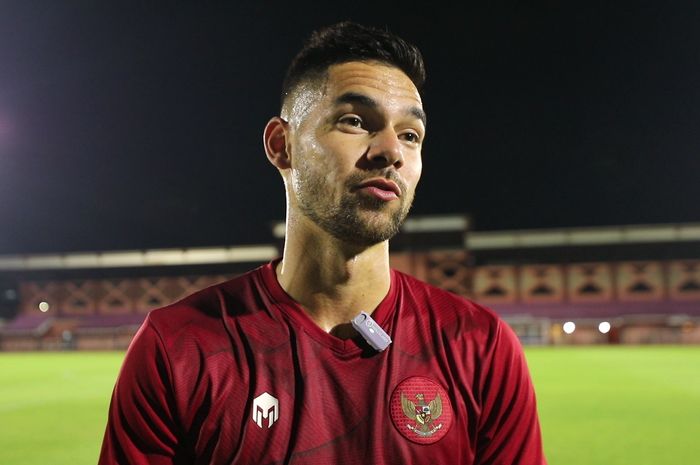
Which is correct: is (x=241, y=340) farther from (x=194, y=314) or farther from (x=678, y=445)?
(x=678, y=445)

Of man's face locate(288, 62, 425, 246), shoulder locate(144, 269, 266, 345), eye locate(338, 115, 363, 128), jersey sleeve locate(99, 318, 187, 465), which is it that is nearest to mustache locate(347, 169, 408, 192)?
man's face locate(288, 62, 425, 246)

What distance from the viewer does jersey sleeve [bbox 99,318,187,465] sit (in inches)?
87.6

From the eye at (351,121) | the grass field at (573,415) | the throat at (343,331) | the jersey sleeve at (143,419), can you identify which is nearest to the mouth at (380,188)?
the eye at (351,121)

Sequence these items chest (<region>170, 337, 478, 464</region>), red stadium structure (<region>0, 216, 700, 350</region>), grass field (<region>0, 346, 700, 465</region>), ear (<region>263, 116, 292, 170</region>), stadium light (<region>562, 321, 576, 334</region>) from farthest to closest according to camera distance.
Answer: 1. red stadium structure (<region>0, 216, 700, 350</region>)
2. stadium light (<region>562, 321, 576, 334</region>)
3. grass field (<region>0, 346, 700, 465</region>)
4. ear (<region>263, 116, 292, 170</region>)
5. chest (<region>170, 337, 478, 464</region>)

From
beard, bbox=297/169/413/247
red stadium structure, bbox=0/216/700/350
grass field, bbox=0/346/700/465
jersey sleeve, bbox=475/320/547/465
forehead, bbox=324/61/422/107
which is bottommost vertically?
grass field, bbox=0/346/700/465

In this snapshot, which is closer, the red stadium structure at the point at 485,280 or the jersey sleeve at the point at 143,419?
the jersey sleeve at the point at 143,419

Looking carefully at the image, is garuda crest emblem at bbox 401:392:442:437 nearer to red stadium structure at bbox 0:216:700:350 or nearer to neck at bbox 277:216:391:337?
neck at bbox 277:216:391:337

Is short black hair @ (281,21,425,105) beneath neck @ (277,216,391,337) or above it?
above

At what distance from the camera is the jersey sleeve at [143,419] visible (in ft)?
7.30

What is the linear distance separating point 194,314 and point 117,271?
54068 millimetres

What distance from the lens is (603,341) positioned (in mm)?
43062

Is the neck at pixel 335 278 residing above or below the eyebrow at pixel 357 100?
below

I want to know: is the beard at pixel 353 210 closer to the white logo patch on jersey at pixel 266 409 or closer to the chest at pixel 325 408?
the chest at pixel 325 408

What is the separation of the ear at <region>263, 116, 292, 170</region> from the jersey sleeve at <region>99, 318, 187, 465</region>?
3.00 ft
